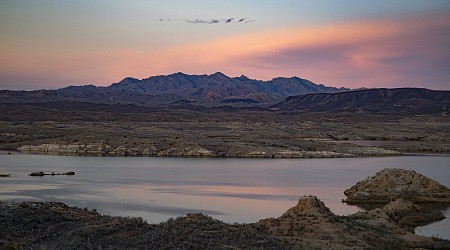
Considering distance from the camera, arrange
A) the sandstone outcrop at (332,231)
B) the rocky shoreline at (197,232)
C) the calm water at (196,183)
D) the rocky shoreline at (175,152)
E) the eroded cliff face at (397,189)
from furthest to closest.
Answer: the rocky shoreline at (175,152) → the eroded cliff face at (397,189) → the calm water at (196,183) → the sandstone outcrop at (332,231) → the rocky shoreline at (197,232)

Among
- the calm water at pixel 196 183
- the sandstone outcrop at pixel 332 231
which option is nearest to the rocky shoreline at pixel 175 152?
Answer: the calm water at pixel 196 183

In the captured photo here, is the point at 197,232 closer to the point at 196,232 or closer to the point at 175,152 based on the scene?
the point at 196,232

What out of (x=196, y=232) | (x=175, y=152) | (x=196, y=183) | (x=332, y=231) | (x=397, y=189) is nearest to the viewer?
(x=196, y=232)

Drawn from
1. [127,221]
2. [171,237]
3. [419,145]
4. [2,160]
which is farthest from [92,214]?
[419,145]

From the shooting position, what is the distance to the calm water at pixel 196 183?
29.6 metres

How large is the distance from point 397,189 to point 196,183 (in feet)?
42.4

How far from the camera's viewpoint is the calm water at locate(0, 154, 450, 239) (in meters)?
29.6

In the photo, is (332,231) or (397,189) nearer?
(332,231)

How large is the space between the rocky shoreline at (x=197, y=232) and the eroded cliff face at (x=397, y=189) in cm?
964

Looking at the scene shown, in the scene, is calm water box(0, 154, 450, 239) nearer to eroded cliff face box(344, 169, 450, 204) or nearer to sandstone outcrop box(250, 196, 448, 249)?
eroded cliff face box(344, 169, 450, 204)

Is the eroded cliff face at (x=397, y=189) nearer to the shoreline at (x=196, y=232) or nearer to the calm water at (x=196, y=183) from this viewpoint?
the calm water at (x=196, y=183)

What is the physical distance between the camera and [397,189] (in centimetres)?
3491

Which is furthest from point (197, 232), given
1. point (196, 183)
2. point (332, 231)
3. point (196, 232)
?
point (196, 183)

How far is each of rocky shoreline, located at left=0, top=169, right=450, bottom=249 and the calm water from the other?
152 inches
